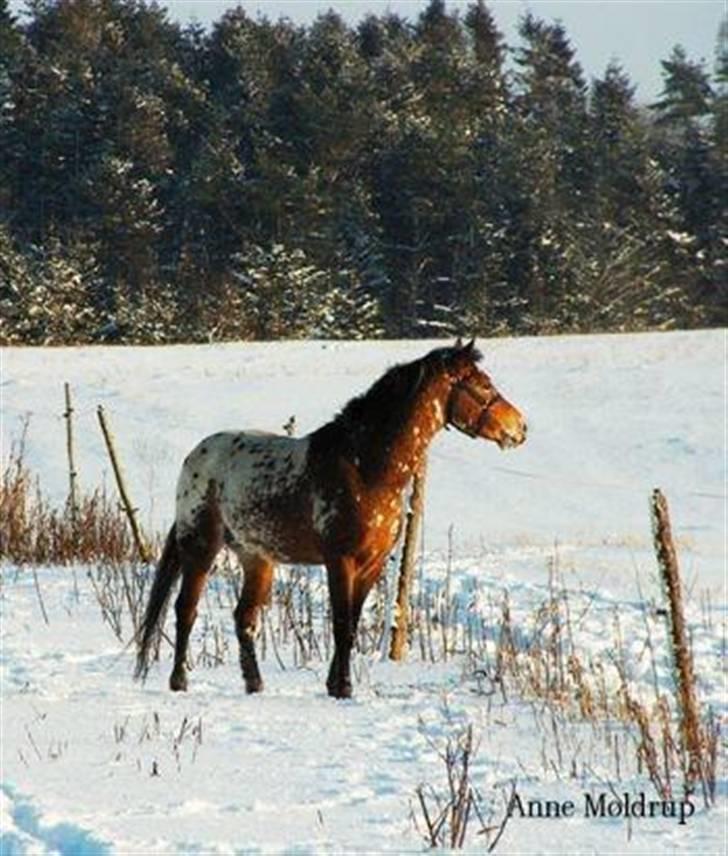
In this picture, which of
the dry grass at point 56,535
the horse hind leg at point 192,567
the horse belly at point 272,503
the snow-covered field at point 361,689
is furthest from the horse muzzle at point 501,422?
the dry grass at point 56,535

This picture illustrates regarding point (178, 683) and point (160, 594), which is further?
point (160, 594)

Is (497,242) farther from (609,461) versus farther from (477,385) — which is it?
(477,385)

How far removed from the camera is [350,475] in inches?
281

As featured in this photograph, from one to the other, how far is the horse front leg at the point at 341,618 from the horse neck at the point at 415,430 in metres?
0.48

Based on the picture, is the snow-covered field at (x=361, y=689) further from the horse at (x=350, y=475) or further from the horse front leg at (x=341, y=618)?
the horse at (x=350, y=475)

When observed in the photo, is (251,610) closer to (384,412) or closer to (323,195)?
(384,412)

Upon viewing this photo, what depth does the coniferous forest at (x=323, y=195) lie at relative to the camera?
48.1 metres

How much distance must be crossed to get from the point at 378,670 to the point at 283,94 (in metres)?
50.0

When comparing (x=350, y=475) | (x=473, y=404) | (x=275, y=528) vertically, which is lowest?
(x=275, y=528)

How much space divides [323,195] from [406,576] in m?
44.3

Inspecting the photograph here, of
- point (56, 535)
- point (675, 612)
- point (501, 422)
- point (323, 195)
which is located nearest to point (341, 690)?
point (501, 422)

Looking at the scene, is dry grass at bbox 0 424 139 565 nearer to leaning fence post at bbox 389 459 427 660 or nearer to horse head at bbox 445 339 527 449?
leaning fence post at bbox 389 459 427 660

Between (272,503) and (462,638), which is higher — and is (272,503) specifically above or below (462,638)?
above

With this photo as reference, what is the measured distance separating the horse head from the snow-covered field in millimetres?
1328
